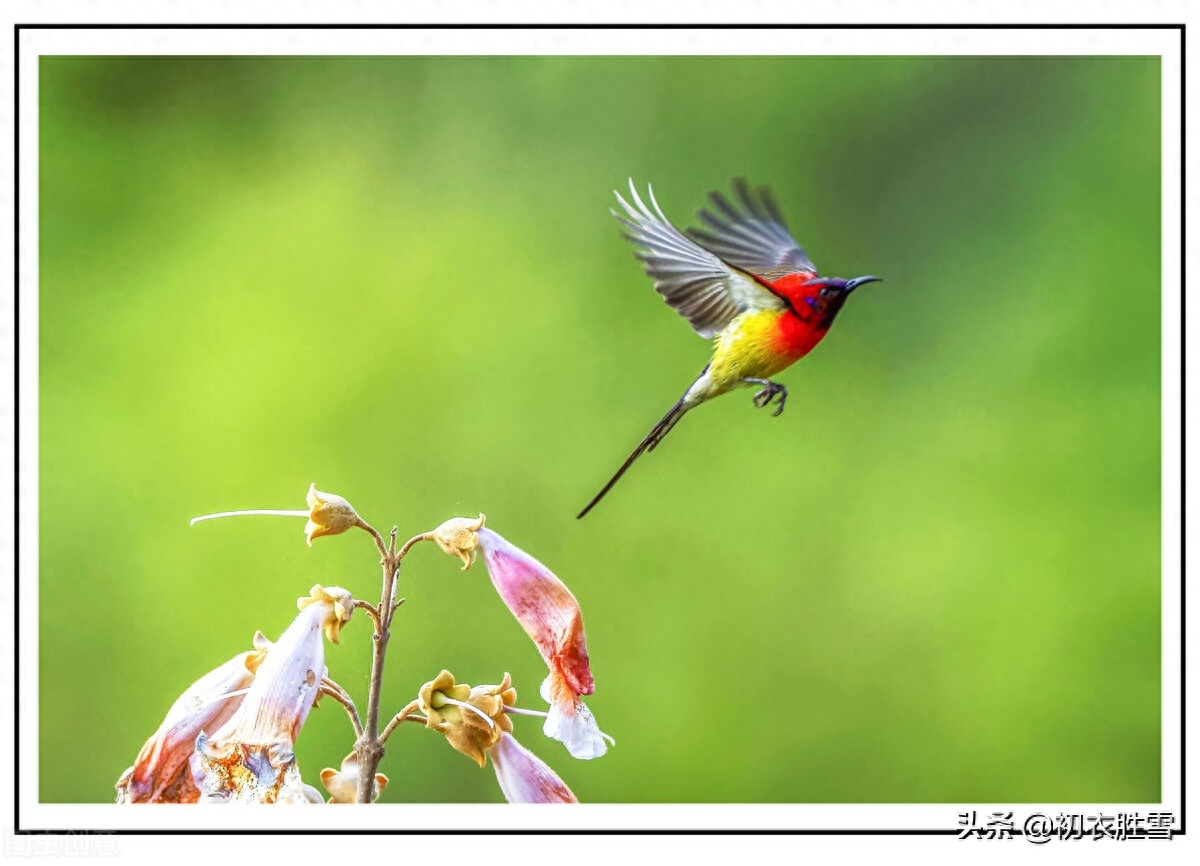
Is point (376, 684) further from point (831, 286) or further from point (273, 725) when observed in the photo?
point (831, 286)

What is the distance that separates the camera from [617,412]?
2.90 meters

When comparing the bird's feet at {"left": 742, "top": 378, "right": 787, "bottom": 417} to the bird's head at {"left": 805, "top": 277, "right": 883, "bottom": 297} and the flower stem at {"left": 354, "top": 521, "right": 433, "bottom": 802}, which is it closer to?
the bird's head at {"left": 805, "top": 277, "right": 883, "bottom": 297}

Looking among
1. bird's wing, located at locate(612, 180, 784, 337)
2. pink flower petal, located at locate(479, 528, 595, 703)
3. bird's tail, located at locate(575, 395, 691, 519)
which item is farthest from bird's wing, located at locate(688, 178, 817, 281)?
pink flower petal, located at locate(479, 528, 595, 703)

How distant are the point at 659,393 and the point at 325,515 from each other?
1933 millimetres

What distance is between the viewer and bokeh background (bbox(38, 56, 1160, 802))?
9.06ft

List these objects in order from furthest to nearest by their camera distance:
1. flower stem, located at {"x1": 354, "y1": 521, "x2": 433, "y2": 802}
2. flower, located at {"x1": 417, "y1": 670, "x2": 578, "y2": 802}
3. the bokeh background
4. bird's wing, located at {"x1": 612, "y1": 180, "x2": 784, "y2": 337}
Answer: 1. the bokeh background
2. bird's wing, located at {"x1": 612, "y1": 180, "x2": 784, "y2": 337}
3. flower, located at {"x1": 417, "y1": 670, "x2": 578, "y2": 802}
4. flower stem, located at {"x1": 354, "y1": 521, "x2": 433, "y2": 802}

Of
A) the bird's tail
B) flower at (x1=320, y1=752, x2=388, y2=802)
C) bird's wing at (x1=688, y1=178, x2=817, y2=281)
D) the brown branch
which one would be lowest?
flower at (x1=320, y1=752, x2=388, y2=802)

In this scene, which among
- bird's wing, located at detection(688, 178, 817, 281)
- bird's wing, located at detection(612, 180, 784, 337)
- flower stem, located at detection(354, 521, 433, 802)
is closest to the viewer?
flower stem, located at detection(354, 521, 433, 802)

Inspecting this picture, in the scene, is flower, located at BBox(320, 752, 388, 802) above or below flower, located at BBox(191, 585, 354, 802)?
below

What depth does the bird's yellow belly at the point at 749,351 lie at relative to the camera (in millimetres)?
1658

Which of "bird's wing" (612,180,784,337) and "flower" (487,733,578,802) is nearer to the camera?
"flower" (487,733,578,802)

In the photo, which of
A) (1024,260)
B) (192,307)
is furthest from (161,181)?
(1024,260)

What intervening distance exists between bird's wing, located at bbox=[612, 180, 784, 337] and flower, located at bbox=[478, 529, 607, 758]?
535 mm
